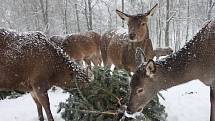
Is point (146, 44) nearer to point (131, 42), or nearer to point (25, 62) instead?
point (131, 42)

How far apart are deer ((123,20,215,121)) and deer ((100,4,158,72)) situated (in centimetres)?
121

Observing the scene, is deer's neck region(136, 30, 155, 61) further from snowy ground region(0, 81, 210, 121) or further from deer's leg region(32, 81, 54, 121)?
deer's leg region(32, 81, 54, 121)

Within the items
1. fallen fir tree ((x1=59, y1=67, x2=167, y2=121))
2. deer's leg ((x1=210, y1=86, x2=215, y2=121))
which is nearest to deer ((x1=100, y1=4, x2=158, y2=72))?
fallen fir tree ((x1=59, y1=67, x2=167, y2=121))

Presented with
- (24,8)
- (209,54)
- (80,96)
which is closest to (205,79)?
(209,54)

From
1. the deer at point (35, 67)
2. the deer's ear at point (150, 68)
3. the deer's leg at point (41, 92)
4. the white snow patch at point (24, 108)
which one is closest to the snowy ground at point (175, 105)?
the white snow patch at point (24, 108)

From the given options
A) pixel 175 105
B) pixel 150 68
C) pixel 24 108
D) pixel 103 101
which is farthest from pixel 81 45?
pixel 150 68

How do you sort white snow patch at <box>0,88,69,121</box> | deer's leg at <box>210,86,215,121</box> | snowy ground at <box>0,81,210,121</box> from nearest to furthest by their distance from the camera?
deer's leg at <box>210,86,215,121</box> < snowy ground at <box>0,81,210,121</box> < white snow patch at <box>0,88,69,121</box>

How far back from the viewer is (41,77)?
20.1ft

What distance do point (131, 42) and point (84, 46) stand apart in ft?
17.4

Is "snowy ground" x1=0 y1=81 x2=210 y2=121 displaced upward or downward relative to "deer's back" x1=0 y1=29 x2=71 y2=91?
downward

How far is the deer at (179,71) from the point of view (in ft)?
17.2

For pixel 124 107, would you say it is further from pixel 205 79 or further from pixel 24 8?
pixel 24 8

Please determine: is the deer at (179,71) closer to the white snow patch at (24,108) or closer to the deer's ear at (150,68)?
the deer's ear at (150,68)

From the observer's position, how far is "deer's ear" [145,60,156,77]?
4.88m
